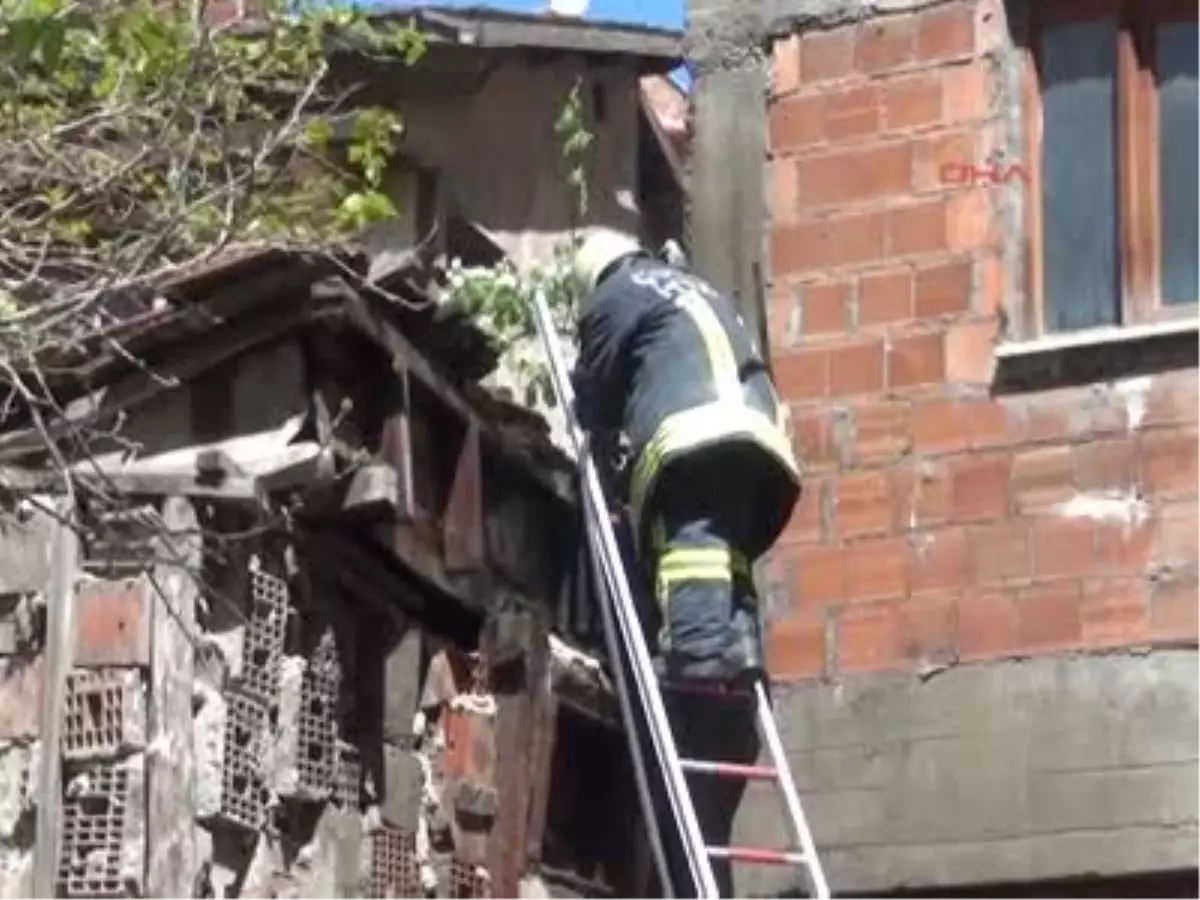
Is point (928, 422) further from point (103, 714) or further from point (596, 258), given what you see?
point (103, 714)

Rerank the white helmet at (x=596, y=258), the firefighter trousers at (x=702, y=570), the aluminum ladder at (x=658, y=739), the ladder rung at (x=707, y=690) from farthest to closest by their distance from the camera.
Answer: the white helmet at (x=596, y=258)
the ladder rung at (x=707, y=690)
the firefighter trousers at (x=702, y=570)
the aluminum ladder at (x=658, y=739)

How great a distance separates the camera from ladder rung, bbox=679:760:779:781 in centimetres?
907

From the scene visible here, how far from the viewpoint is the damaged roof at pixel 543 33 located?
1387 cm

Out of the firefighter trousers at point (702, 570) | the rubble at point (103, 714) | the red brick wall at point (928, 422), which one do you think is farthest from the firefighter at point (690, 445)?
the rubble at point (103, 714)

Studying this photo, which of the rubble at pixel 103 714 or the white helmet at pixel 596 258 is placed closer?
the rubble at pixel 103 714

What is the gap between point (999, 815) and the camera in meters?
9.81

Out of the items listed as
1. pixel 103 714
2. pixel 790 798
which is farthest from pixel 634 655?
pixel 103 714

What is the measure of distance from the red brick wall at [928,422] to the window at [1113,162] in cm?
16

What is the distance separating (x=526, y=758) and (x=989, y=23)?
2654 mm

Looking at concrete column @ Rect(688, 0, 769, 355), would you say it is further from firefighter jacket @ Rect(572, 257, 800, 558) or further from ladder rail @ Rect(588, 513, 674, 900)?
ladder rail @ Rect(588, 513, 674, 900)

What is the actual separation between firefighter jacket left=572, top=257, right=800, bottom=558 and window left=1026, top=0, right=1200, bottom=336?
1.18 metres

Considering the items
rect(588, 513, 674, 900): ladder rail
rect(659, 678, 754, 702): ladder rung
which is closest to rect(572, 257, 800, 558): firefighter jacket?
rect(588, 513, 674, 900): ladder rail

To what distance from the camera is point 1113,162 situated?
33.9ft

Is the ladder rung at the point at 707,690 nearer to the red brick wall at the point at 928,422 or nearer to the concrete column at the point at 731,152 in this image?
the red brick wall at the point at 928,422
